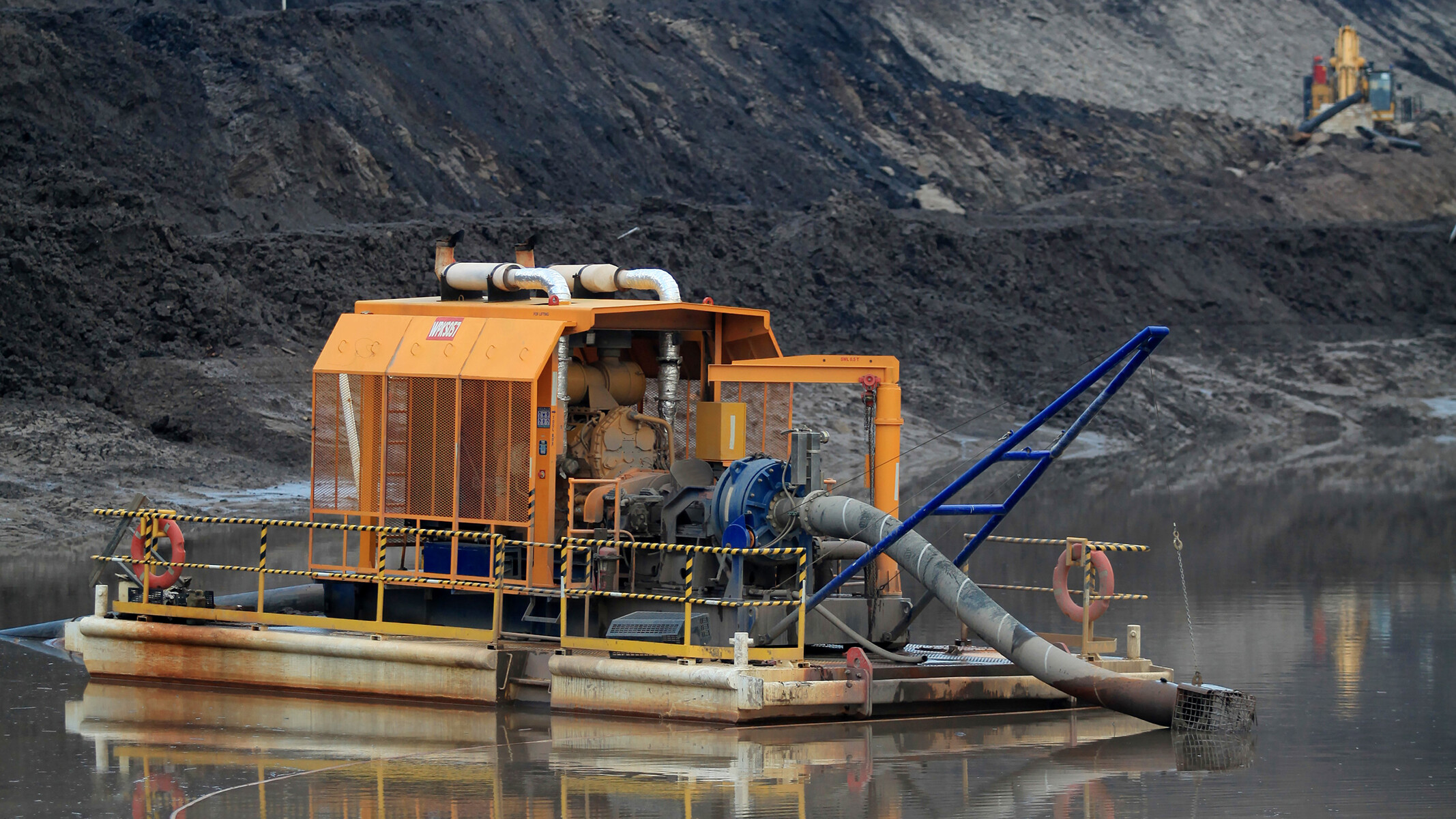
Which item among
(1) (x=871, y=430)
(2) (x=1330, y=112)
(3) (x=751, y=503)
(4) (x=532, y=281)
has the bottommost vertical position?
(3) (x=751, y=503)

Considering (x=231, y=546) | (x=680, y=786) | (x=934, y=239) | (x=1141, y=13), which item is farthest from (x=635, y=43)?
(x=680, y=786)

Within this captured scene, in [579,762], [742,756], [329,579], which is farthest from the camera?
[329,579]

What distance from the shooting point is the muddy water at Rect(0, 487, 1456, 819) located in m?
11.9

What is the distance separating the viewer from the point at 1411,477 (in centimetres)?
4025

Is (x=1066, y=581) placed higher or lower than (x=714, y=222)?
lower

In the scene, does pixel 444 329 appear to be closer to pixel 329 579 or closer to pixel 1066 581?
pixel 329 579

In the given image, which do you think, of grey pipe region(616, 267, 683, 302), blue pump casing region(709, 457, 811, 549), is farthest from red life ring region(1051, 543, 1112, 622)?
grey pipe region(616, 267, 683, 302)

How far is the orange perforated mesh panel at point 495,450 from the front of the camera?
1520 centimetres

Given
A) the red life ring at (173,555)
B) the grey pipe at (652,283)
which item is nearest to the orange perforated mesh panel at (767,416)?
the grey pipe at (652,283)

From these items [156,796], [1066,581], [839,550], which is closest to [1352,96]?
[1066,581]

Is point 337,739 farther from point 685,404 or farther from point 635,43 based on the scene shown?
point 635,43

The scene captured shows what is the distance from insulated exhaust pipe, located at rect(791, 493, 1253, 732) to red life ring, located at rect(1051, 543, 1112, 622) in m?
0.76

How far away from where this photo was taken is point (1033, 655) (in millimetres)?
14117

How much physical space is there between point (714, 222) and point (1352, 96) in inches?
1501
